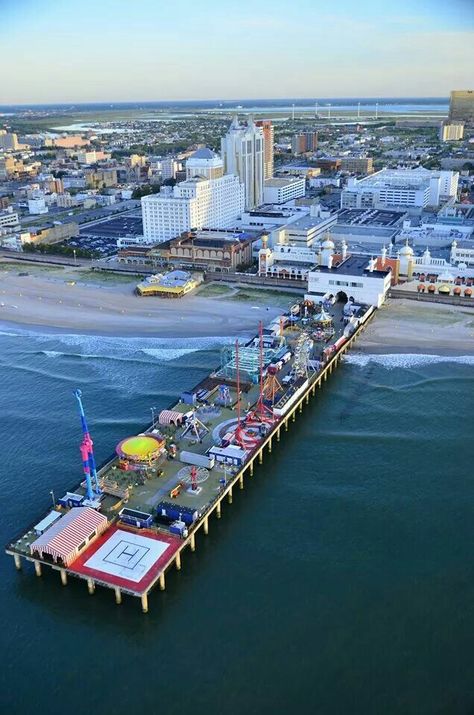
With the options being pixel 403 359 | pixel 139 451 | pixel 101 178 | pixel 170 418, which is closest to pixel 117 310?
pixel 170 418

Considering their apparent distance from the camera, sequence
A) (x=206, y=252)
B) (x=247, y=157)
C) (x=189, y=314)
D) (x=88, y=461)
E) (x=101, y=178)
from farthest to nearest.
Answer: (x=101, y=178) → (x=247, y=157) → (x=206, y=252) → (x=189, y=314) → (x=88, y=461)

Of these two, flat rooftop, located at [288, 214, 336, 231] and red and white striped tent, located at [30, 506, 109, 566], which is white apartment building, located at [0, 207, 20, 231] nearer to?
flat rooftop, located at [288, 214, 336, 231]

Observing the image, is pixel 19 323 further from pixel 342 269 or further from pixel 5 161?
pixel 5 161

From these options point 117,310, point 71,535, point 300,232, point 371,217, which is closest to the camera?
point 71,535

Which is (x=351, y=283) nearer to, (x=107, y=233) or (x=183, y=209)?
(x=183, y=209)

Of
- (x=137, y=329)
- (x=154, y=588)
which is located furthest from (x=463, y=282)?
(x=154, y=588)

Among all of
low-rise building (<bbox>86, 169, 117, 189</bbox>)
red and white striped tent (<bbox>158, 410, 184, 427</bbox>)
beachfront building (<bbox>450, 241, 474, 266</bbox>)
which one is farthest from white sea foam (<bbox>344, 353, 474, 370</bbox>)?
low-rise building (<bbox>86, 169, 117, 189</bbox>)
